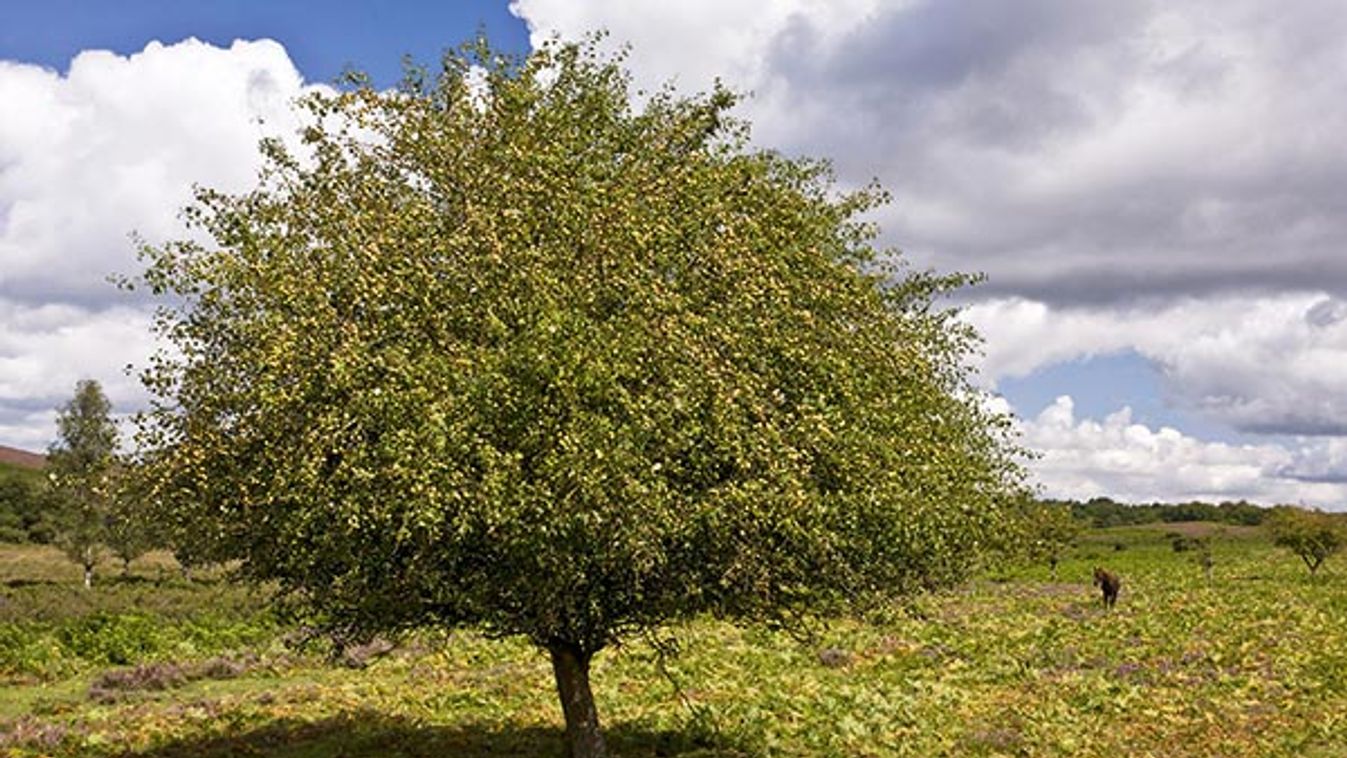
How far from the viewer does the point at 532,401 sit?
14.6 meters

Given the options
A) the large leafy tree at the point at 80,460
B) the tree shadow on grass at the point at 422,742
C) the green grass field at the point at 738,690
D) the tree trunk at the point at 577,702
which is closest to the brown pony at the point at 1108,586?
the green grass field at the point at 738,690

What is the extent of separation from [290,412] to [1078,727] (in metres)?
17.8

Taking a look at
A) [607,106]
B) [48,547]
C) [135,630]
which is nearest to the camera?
[607,106]

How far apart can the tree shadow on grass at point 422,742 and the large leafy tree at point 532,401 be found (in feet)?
13.8

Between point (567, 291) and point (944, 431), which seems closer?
point (567, 291)

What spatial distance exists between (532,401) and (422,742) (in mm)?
12314

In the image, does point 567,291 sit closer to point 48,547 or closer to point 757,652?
point 757,652

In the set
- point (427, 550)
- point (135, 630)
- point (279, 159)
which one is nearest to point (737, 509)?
point (427, 550)

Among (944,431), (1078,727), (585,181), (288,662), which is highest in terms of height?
(585,181)

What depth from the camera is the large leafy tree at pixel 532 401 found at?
573 inches

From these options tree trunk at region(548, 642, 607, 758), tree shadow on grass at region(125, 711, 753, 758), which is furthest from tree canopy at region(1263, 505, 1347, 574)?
tree trunk at region(548, 642, 607, 758)

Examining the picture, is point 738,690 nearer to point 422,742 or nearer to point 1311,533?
point 422,742

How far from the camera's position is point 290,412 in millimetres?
15531

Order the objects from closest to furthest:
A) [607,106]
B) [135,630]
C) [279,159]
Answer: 1. [279,159]
2. [607,106]
3. [135,630]
